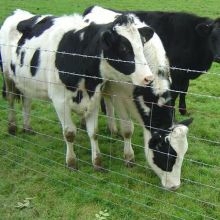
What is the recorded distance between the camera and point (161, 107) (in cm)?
511

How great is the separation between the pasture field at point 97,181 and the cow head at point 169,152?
0.13 m

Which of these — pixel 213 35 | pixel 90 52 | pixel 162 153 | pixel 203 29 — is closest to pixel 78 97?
pixel 90 52

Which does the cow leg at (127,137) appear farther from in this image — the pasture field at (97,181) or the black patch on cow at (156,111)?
the black patch on cow at (156,111)

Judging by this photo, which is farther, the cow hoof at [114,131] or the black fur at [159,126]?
the cow hoof at [114,131]

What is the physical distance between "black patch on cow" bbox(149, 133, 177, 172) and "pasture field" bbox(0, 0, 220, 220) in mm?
211

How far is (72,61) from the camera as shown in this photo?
207 inches

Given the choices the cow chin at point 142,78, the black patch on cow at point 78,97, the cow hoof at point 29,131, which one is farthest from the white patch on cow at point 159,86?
the cow hoof at point 29,131

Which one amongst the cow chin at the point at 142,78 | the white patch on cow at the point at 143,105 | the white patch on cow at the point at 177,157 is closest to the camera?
the cow chin at the point at 142,78

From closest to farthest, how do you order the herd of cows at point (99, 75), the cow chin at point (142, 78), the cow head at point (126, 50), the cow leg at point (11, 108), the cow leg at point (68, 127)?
the cow chin at point (142, 78), the cow head at point (126, 50), the herd of cows at point (99, 75), the cow leg at point (68, 127), the cow leg at point (11, 108)

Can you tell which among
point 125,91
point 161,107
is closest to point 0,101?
point 125,91

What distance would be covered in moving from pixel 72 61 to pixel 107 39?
0.67m

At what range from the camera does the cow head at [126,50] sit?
4.59 meters

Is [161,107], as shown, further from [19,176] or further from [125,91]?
[19,176]

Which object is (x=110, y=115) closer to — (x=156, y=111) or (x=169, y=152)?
Answer: (x=156, y=111)
